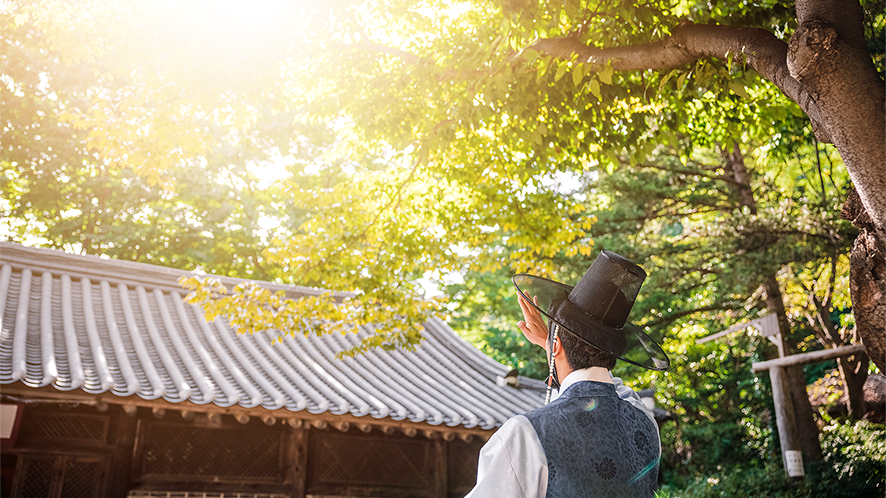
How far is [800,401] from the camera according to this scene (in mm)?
11852

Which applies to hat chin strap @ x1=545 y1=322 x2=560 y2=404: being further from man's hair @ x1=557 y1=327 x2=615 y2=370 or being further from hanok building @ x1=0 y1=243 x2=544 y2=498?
hanok building @ x1=0 y1=243 x2=544 y2=498

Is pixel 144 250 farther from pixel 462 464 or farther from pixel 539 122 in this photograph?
pixel 539 122

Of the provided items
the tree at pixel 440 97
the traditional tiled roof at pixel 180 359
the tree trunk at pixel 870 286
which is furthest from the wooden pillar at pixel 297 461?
the tree trunk at pixel 870 286

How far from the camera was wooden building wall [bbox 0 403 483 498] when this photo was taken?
5.73 meters

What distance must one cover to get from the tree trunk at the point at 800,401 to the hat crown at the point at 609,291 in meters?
10.4

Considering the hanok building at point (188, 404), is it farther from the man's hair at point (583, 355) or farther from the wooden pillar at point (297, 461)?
the man's hair at point (583, 355)

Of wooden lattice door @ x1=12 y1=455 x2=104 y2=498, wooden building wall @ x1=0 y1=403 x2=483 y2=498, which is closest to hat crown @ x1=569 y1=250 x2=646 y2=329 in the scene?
wooden building wall @ x1=0 y1=403 x2=483 y2=498

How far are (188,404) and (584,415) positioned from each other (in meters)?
4.96

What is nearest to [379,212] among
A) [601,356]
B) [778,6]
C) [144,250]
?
[778,6]

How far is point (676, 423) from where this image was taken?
15.9 metres

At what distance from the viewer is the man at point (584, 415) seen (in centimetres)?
156

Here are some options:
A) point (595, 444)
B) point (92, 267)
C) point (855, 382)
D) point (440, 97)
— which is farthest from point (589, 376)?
point (855, 382)

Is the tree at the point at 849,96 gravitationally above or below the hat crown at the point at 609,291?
above

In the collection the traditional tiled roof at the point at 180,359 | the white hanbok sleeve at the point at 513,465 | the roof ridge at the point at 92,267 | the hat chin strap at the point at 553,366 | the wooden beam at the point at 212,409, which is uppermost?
the roof ridge at the point at 92,267
